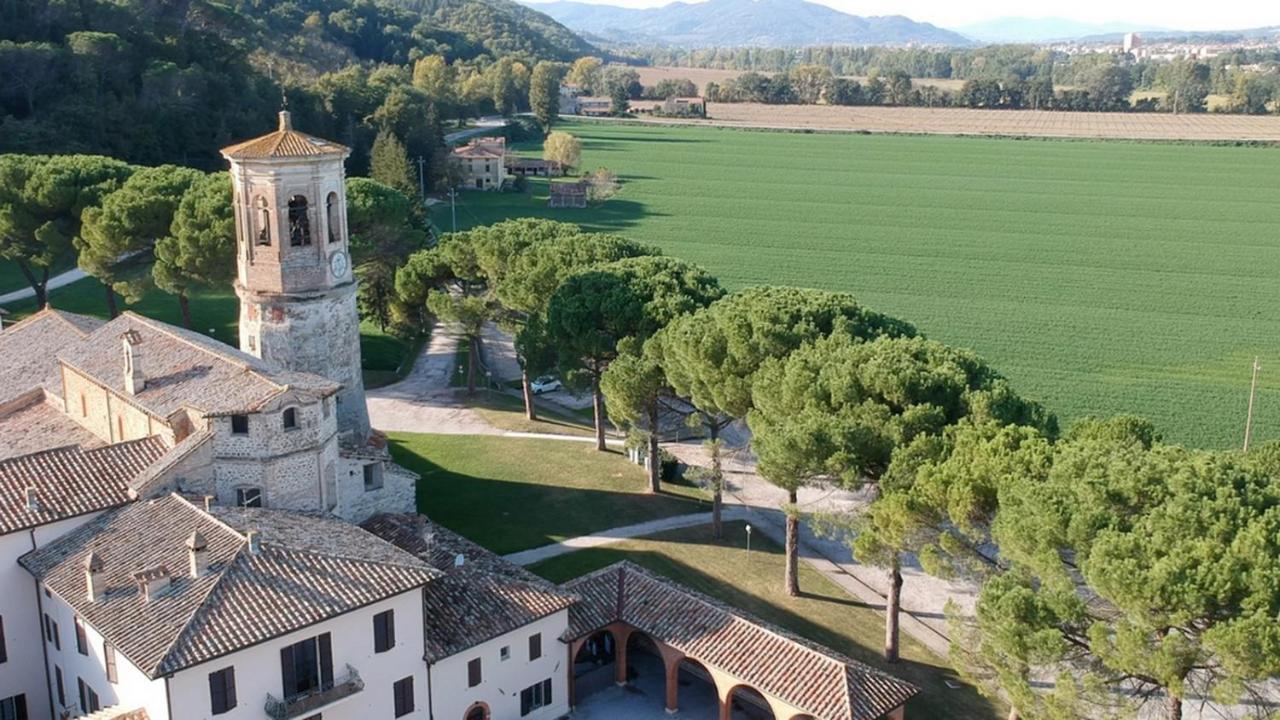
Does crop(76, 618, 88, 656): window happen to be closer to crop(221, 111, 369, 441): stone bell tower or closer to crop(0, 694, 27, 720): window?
crop(0, 694, 27, 720): window

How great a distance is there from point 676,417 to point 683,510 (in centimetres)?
674

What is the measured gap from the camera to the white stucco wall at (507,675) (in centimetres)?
2683

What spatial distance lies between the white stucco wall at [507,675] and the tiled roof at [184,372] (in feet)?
26.9

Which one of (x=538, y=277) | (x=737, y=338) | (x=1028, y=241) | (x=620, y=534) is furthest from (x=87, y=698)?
(x=1028, y=241)

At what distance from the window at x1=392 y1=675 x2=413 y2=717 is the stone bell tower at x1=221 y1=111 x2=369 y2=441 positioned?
40.5ft

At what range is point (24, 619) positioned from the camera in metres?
26.2

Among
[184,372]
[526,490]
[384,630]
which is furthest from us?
[526,490]

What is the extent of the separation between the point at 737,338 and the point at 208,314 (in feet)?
128

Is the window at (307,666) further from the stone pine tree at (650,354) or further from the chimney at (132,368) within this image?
the stone pine tree at (650,354)

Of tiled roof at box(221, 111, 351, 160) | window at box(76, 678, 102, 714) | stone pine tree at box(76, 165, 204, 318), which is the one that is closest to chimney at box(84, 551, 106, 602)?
window at box(76, 678, 102, 714)

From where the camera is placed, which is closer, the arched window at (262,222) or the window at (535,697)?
the window at (535,697)

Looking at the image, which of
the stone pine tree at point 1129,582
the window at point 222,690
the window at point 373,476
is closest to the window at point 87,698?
the window at point 222,690

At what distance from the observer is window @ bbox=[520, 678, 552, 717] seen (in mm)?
28234

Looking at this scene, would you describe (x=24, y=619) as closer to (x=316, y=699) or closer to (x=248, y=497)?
(x=248, y=497)
